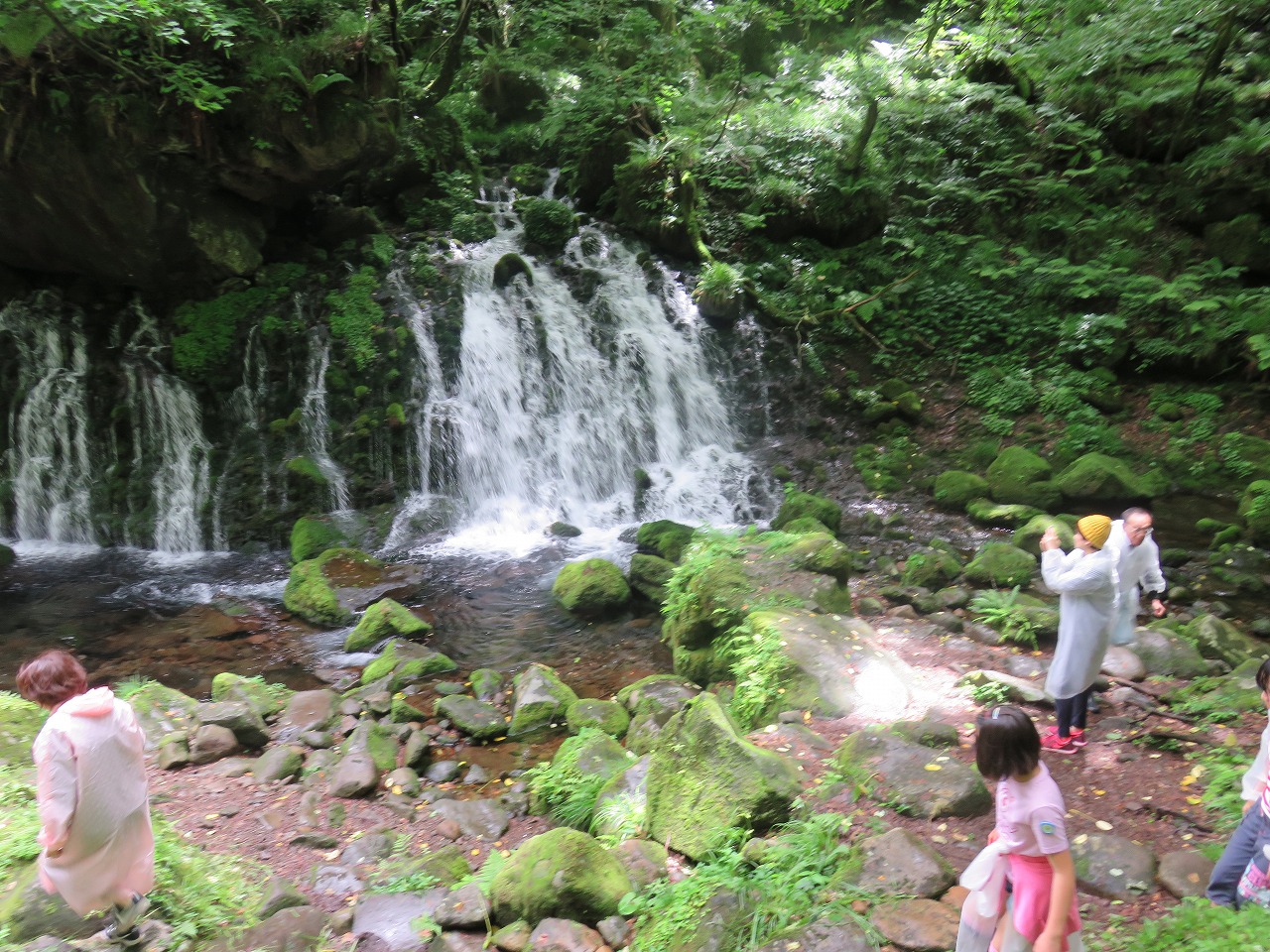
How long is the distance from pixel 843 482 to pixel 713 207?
7.52 m

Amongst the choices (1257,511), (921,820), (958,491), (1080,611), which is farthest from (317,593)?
(1257,511)

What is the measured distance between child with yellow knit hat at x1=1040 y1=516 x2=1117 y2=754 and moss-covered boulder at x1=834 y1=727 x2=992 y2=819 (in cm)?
62

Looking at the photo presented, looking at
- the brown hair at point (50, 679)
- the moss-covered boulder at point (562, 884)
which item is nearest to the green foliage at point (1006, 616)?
the moss-covered boulder at point (562, 884)

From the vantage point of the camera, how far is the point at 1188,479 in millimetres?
11211

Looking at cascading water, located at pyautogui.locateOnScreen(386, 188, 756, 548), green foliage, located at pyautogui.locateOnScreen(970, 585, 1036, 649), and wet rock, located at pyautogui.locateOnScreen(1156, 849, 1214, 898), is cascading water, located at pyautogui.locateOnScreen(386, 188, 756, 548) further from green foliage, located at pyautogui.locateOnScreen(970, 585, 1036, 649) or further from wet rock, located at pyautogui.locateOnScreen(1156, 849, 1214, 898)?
wet rock, located at pyautogui.locateOnScreen(1156, 849, 1214, 898)

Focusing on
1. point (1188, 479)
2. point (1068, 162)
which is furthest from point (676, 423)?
point (1068, 162)

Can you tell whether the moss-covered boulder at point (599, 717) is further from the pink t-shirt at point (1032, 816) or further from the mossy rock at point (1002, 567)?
the mossy rock at point (1002, 567)

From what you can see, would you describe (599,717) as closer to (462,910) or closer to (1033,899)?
(462,910)

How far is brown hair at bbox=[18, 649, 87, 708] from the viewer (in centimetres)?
294

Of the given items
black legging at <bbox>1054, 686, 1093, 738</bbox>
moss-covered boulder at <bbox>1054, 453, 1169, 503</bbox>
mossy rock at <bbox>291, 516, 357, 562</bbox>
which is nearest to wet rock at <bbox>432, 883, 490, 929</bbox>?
black legging at <bbox>1054, 686, 1093, 738</bbox>

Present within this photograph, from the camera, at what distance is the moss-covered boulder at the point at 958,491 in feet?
37.8

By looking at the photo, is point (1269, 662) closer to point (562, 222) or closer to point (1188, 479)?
point (1188, 479)

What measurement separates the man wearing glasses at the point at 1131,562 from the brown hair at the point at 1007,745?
10.7 ft

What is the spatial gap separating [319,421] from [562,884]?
34.2 feet
